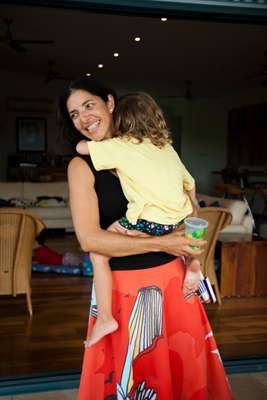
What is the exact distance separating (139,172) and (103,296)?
410 mm

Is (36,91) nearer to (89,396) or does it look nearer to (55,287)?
(55,287)

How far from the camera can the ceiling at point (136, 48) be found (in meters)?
6.72

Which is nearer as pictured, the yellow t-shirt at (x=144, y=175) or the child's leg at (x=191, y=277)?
the yellow t-shirt at (x=144, y=175)

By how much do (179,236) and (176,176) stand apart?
0.20 m

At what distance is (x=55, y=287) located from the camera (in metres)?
4.66

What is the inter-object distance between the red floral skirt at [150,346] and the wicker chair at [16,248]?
2222 millimetres

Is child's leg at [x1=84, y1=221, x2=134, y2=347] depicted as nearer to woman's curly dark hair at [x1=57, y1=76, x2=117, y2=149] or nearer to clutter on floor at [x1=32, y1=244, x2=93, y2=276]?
woman's curly dark hair at [x1=57, y1=76, x2=117, y2=149]

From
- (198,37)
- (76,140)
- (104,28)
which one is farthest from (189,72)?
(76,140)

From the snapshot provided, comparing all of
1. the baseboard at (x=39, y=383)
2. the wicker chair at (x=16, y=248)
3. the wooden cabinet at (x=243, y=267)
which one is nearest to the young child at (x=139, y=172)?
the baseboard at (x=39, y=383)

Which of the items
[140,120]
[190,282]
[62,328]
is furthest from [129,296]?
[62,328]

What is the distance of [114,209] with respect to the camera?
4.91 feet

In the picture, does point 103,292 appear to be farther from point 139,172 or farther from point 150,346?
point 139,172

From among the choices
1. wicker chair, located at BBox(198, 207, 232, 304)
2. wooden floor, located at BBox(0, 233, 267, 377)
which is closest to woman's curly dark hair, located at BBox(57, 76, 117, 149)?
wooden floor, located at BBox(0, 233, 267, 377)

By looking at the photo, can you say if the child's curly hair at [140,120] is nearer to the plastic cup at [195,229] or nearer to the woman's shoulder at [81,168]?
the woman's shoulder at [81,168]
